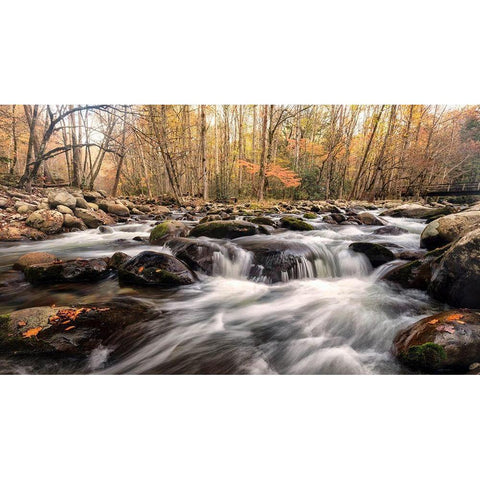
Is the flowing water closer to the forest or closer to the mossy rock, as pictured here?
the mossy rock

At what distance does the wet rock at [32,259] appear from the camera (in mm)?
2664

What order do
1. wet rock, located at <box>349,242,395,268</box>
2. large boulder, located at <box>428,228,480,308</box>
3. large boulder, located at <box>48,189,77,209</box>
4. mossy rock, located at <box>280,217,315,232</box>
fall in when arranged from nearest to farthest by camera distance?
large boulder, located at <box>428,228,480,308</box> < wet rock, located at <box>349,242,395,268</box> < mossy rock, located at <box>280,217,315,232</box> < large boulder, located at <box>48,189,77,209</box>

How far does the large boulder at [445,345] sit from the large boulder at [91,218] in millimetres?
4434

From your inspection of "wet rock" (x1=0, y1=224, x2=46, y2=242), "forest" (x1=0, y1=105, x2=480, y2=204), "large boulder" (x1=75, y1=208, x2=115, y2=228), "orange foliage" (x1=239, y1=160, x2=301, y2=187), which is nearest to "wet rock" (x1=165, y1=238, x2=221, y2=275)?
"forest" (x1=0, y1=105, x2=480, y2=204)

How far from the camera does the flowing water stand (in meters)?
1.76

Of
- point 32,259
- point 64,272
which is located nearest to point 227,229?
point 64,272

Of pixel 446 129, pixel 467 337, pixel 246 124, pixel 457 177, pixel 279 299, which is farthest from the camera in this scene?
pixel 246 124

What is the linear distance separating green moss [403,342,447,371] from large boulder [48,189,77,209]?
4663mm

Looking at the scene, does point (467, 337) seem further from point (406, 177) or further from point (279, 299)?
point (406, 177)

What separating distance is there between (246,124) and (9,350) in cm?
1167

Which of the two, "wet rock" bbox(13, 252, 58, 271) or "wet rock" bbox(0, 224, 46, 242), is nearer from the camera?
"wet rock" bbox(13, 252, 58, 271)

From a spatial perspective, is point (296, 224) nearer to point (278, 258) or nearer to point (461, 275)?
point (278, 258)
